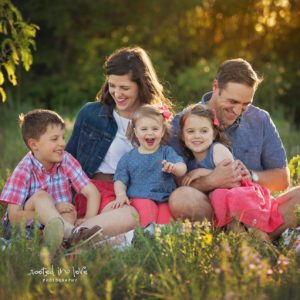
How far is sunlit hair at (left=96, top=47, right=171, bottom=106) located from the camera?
5.02 metres

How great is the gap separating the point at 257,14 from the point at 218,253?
10258mm

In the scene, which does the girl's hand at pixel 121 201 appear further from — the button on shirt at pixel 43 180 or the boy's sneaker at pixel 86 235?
the boy's sneaker at pixel 86 235

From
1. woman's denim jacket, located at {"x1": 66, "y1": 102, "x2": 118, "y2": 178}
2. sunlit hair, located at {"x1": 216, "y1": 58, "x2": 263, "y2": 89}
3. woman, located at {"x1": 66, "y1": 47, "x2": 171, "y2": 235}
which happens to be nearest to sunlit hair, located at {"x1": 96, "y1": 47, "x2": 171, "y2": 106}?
woman, located at {"x1": 66, "y1": 47, "x2": 171, "y2": 235}

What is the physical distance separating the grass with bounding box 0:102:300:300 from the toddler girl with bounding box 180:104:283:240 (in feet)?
1.25

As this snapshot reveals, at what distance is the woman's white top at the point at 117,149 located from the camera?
17.0ft

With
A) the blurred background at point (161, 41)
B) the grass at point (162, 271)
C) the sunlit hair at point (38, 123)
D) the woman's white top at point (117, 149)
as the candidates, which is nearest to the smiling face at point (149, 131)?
the woman's white top at point (117, 149)

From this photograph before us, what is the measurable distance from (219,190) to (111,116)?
1016 mm

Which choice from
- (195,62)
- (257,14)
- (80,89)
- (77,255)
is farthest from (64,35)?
(77,255)

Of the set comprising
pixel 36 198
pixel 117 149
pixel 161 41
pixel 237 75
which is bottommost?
pixel 36 198

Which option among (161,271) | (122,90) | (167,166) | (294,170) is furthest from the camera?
(294,170)

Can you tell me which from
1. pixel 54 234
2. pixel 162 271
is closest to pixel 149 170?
pixel 54 234

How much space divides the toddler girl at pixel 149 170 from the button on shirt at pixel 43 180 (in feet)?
0.91

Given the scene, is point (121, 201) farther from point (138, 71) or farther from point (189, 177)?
point (138, 71)

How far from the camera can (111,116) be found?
5203 millimetres
